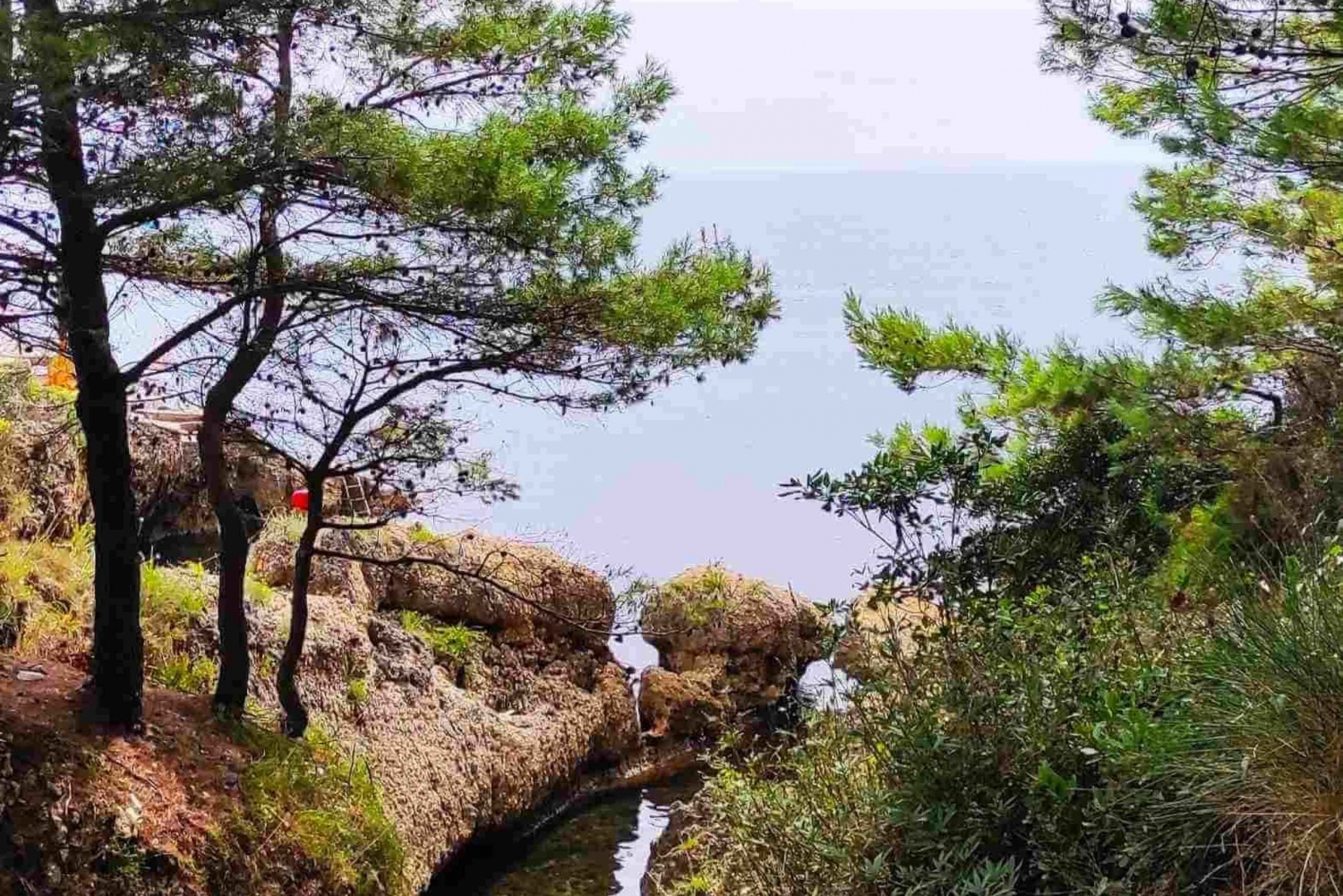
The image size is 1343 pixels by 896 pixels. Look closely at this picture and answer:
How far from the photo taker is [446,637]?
4.72m

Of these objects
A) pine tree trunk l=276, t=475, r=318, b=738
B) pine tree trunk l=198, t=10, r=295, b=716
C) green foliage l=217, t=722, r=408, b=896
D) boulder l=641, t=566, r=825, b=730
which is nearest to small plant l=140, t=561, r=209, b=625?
pine tree trunk l=198, t=10, r=295, b=716

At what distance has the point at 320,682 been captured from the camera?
12.6 ft

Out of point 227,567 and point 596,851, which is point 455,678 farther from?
point 227,567

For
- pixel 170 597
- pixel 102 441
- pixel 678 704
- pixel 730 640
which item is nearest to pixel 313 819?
pixel 170 597

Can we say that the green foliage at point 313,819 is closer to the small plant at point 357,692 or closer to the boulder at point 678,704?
the small plant at point 357,692

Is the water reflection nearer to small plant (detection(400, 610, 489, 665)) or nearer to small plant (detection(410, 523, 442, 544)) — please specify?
small plant (detection(400, 610, 489, 665))

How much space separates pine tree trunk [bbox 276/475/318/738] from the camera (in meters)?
3.39

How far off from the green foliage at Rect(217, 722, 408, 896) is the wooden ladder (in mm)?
1183

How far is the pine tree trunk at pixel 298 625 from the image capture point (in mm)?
3393

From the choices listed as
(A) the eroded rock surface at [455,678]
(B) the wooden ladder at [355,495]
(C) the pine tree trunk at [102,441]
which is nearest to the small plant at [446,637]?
(A) the eroded rock surface at [455,678]

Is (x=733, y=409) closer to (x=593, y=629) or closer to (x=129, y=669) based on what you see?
(x=593, y=629)

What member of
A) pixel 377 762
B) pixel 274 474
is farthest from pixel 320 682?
pixel 274 474

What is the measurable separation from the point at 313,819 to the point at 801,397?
146 inches

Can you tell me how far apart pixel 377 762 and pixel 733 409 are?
3.20 m
